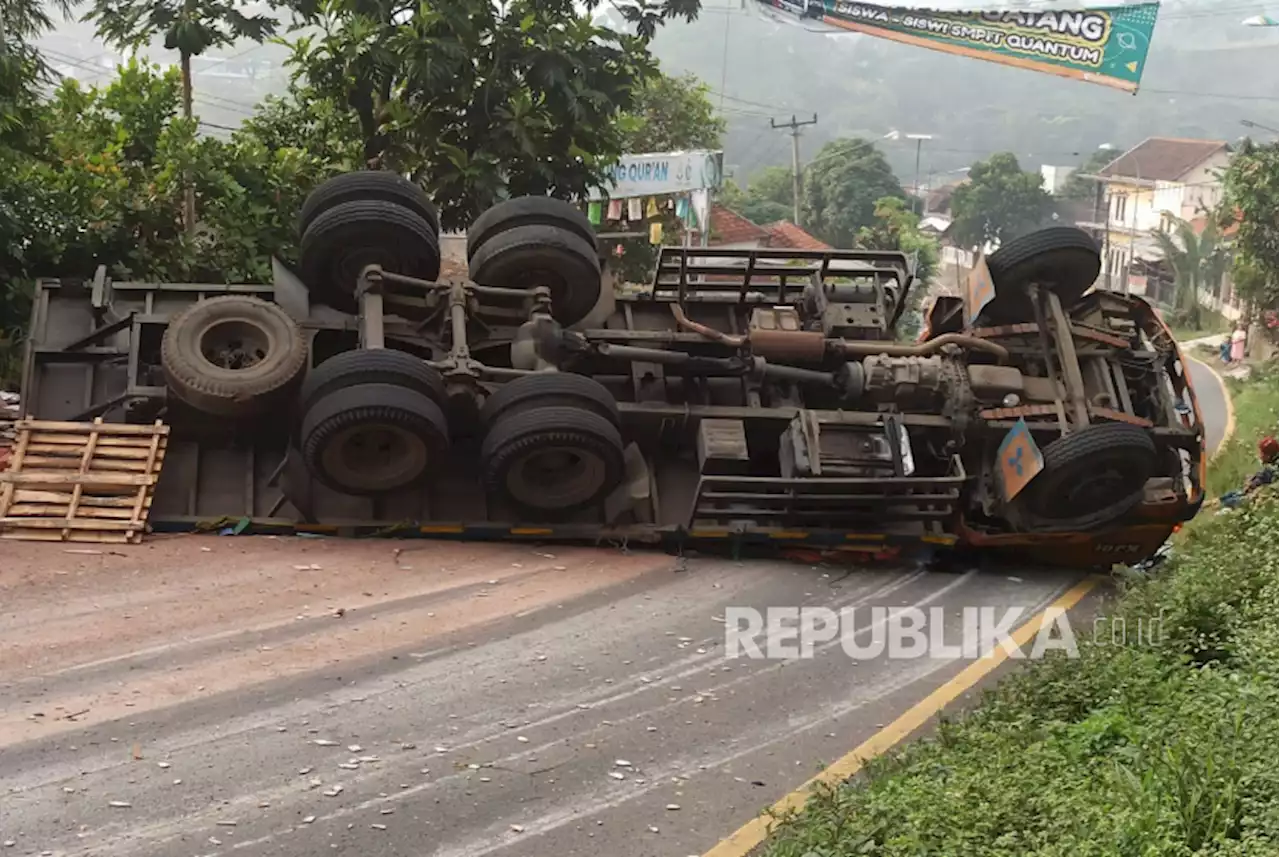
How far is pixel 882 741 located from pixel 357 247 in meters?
5.65

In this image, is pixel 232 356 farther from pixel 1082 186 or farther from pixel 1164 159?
pixel 1082 186

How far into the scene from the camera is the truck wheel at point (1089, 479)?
9.24 m

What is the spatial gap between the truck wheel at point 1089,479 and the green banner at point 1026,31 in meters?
13.7

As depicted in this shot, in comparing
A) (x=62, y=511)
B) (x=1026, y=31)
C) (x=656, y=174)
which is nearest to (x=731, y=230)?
(x=656, y=174)

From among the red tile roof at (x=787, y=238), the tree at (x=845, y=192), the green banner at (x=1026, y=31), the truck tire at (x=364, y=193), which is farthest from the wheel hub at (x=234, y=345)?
the tree at (x=845, y=192)

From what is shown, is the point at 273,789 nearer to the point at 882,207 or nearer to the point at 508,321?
the point at 508,321

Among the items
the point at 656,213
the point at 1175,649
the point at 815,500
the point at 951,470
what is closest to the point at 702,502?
the point at 815,500

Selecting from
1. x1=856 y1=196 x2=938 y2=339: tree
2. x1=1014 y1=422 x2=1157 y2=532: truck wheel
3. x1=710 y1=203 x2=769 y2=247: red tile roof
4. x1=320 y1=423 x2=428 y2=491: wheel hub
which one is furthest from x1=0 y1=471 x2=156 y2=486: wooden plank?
x1=856 y1=196 x2=938 y2=339: tree

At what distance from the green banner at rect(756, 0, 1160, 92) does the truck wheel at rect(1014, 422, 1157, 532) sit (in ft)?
45.1

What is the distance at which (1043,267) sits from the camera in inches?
403

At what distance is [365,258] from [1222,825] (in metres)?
7.35

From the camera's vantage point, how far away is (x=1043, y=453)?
944cm

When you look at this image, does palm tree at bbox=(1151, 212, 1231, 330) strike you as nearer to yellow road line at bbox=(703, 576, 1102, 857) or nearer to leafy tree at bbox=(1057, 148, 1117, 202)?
leafy tree at bbox=(1057, 148, 1117, 202)

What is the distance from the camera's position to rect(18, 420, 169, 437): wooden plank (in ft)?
28.3
